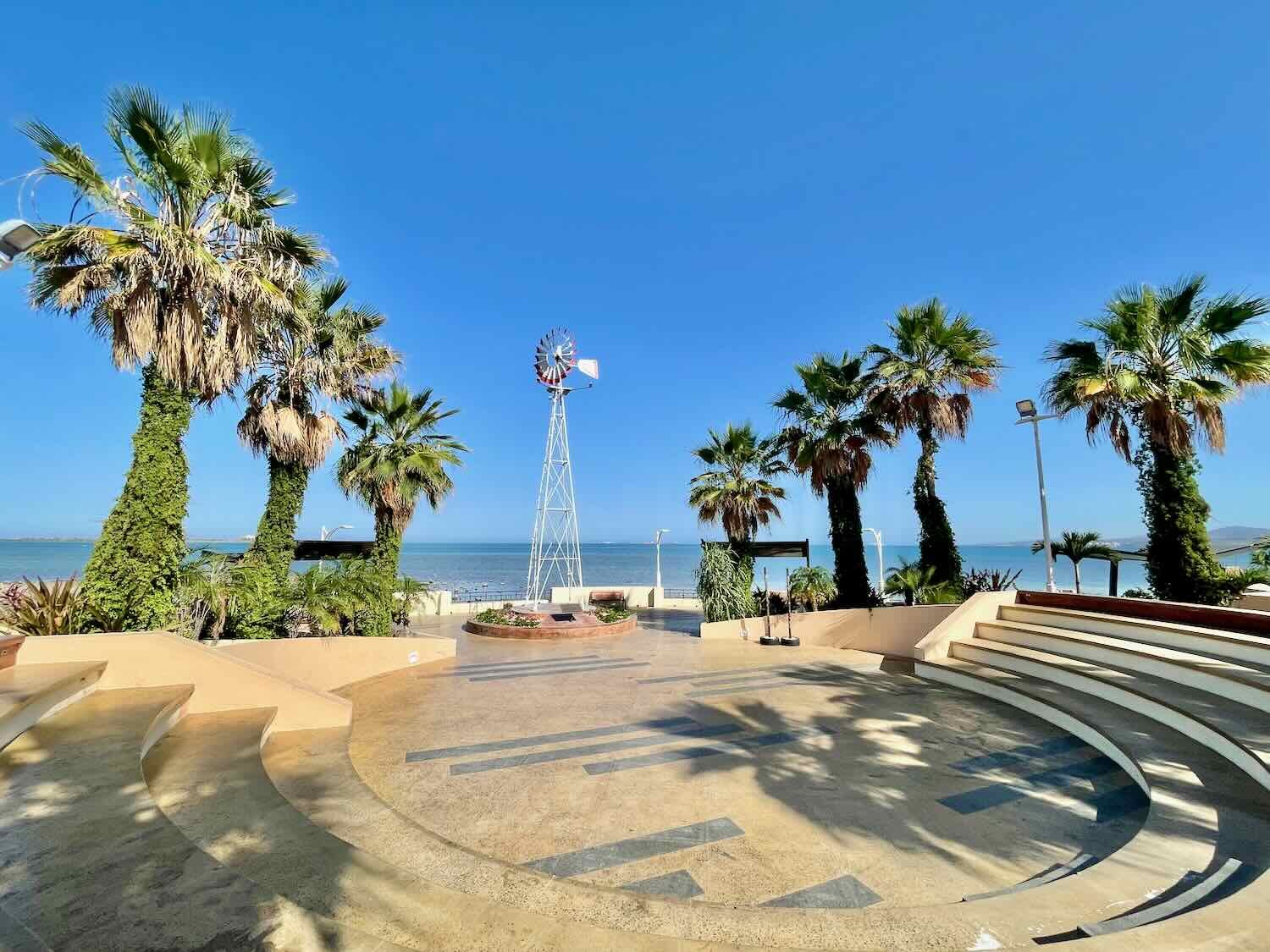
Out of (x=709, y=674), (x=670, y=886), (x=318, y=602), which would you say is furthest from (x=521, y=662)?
(x=670, y=886)

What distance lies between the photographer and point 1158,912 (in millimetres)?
2852

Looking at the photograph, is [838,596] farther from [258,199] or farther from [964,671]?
[258,199]

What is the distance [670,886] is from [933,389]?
38.8 feet

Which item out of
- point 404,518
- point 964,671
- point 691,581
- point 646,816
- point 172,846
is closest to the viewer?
point 172,846

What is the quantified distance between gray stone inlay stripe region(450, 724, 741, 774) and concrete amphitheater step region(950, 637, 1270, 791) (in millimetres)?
4574

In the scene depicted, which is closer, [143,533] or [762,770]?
[762,770]

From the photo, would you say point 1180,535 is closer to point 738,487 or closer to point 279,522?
point 738,487

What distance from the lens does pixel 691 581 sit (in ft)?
174

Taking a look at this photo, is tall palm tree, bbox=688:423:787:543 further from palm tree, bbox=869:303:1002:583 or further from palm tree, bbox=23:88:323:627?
palm tree, bbox=23:88:323:627

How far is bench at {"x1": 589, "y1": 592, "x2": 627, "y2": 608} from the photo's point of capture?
21.0 meters

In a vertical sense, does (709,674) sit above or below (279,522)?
below

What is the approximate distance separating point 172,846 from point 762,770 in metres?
4.58

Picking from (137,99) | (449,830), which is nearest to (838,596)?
(449,830)

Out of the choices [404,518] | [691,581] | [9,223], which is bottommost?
[691,581]
